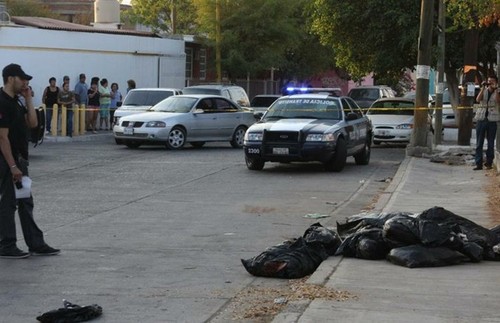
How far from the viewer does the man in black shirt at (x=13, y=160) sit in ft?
33.0

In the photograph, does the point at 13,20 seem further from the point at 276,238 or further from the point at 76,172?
the point at 276,238

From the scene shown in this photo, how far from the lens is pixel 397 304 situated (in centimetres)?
782

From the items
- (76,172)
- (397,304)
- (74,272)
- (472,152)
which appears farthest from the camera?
(472,152)

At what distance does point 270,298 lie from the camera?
8.49 meters

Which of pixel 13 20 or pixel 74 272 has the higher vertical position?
pixel 13 20

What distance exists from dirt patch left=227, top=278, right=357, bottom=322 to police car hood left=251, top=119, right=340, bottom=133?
1109 centimetres

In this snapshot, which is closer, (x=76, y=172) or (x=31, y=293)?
(x=31, y=293)

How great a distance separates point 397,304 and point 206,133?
65.1 feet

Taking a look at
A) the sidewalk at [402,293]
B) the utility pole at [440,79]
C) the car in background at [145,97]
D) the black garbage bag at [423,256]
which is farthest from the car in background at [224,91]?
the sidewalk at [402,293]

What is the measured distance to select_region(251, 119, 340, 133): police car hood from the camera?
1992 cm

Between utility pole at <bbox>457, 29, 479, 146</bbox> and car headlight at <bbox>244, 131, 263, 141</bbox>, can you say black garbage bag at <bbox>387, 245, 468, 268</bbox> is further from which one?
utility pole at <bbox>457, 29, 479, 146</bbox>

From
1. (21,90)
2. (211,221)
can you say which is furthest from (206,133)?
(21,90)

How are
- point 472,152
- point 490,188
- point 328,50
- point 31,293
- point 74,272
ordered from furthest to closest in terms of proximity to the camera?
point 328,50 < point 472,152 < point 490,188 < point 74,272 < point 31,293

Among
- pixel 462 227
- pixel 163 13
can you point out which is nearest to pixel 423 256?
pixel 462 227
